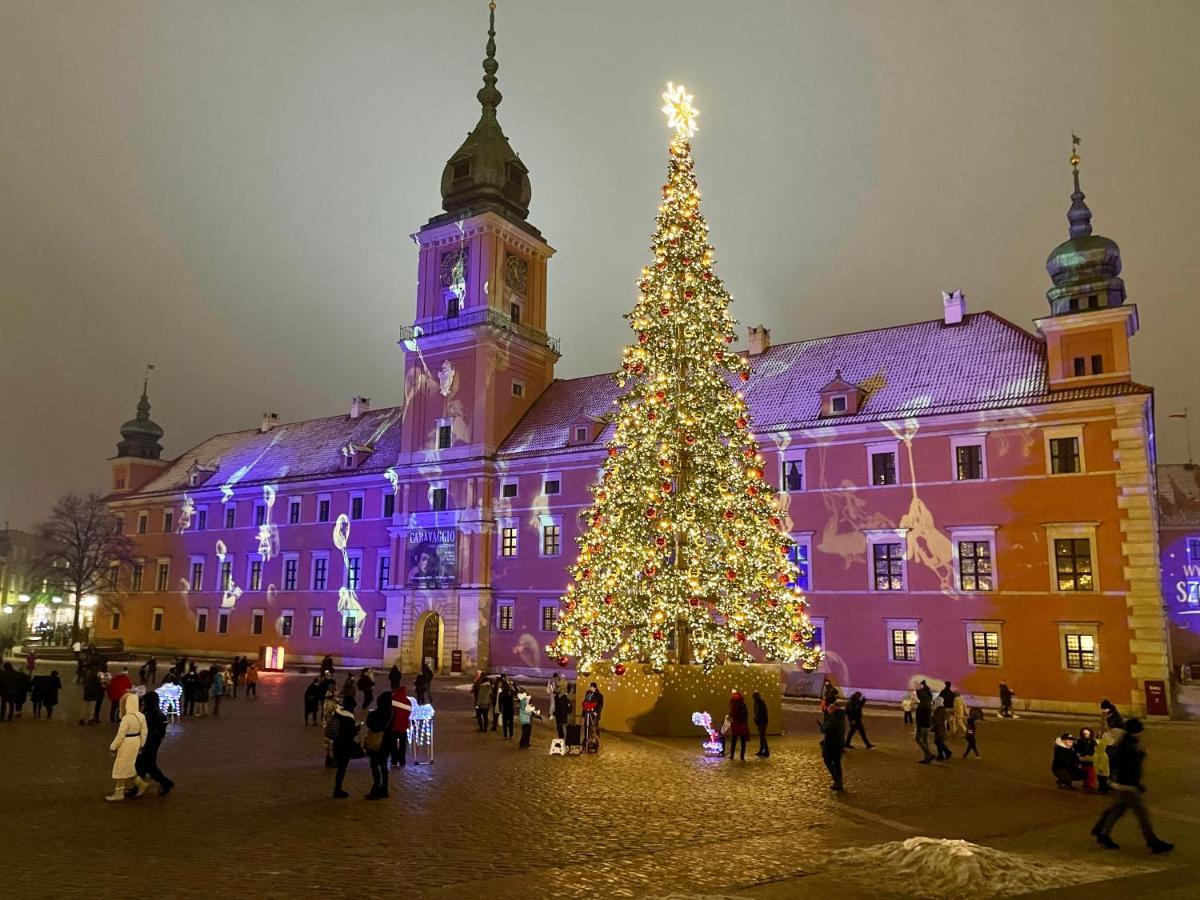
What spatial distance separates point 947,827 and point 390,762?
9690mm

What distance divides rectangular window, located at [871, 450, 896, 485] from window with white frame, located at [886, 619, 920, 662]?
529cm

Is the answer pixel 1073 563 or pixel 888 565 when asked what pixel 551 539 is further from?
pixel 1073 563

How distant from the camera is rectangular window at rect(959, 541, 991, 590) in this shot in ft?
103

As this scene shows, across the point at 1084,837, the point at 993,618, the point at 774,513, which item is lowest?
the point at 1084,837

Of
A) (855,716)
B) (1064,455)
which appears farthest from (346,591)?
(1064,455)

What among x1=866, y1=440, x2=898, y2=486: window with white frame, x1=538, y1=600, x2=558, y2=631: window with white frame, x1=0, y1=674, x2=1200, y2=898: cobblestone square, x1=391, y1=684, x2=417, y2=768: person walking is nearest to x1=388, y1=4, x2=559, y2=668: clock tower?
x1=538, y1=600, x2=558, y2=631: window with white frame

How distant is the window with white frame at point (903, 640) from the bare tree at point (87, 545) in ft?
169

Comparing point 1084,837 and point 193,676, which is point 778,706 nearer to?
point 1084,837

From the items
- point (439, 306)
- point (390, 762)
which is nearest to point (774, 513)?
point (390, 762)

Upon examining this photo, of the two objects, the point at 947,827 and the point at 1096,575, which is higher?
the point at 1096,575

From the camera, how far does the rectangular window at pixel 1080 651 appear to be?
29.0 metres

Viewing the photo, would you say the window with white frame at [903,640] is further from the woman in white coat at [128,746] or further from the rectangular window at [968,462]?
the woman in white coat at [128,746]

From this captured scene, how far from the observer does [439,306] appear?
1911 inches

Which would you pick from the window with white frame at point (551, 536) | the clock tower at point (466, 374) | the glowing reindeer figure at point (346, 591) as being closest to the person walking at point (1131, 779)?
the window with white frame at point (551, 536)
